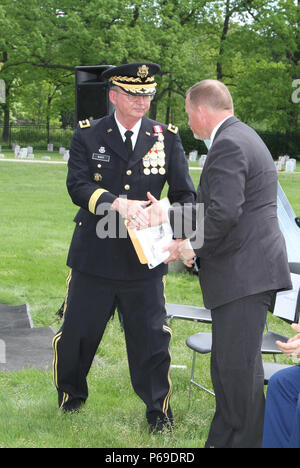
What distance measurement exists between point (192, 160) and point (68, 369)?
94.3 feet

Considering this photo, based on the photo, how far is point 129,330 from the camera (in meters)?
4.09

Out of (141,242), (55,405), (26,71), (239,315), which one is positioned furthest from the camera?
(26,71)

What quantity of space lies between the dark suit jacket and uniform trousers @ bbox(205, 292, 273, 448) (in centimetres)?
10

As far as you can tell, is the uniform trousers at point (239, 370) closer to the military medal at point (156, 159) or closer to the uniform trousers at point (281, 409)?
the uniform trousers at point (281, 409)

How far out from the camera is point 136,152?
4.03 metres

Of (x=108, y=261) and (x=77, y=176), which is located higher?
(x=77, y=176)

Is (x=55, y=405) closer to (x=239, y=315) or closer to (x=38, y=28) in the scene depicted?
(x=239, y=315)

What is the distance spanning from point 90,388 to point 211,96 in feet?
8.61

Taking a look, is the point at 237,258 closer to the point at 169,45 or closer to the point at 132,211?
the point at 132,211

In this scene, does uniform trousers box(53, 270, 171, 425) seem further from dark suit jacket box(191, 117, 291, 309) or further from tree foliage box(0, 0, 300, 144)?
tree foliage box(0, 0, 300, 144)

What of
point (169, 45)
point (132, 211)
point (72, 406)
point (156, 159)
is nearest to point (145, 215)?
point (132, 211)

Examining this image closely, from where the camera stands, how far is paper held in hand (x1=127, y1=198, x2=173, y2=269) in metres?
3.66

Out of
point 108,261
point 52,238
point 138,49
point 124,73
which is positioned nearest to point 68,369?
point 108,261

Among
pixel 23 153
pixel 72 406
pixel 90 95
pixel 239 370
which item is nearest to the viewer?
pixel 239 370
